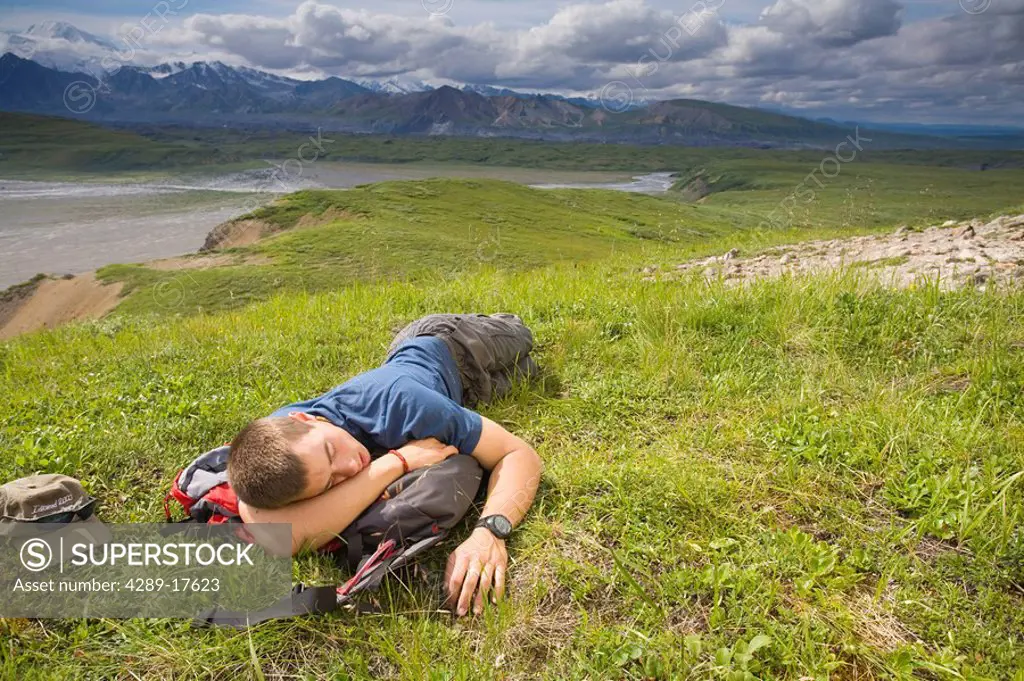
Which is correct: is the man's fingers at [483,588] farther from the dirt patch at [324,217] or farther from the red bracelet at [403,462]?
the dirt patch at [324,217]

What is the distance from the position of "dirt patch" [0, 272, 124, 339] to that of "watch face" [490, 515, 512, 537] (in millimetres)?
24495

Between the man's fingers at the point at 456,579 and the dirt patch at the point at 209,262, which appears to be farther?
the dirt patch at the point at 209,262

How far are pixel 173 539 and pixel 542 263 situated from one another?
2450 centimetres

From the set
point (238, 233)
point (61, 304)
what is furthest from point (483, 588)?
point (238, 233)

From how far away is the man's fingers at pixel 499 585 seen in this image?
10.1 feet

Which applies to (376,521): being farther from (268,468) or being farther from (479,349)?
(479,349)

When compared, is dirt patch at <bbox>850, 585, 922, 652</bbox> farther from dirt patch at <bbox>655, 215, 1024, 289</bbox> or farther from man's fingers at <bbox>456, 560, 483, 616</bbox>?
dirt patch at <bbox>655, 215, 1024, 289</bbox>

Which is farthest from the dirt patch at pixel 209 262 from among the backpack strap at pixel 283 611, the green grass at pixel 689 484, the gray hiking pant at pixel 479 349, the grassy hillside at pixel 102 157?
the grassy hillside at pixel 102 157

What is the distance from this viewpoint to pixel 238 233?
38.8m

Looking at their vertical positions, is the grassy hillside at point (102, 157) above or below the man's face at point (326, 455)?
above

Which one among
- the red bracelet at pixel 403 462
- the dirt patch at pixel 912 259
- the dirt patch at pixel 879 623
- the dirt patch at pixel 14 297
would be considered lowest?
the dirt patch at pixel 14 297

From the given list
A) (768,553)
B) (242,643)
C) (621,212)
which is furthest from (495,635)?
(621,212)

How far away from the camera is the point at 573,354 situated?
19.7 feet

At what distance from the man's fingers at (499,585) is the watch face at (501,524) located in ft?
0.72
